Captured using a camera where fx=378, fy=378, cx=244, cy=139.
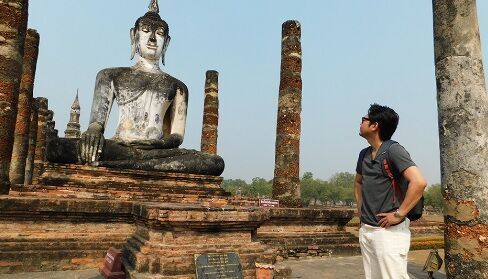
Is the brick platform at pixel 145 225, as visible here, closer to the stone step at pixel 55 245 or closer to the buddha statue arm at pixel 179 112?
the stone step at pixel 55 245

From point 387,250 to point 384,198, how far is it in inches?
13.9

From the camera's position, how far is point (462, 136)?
4230 millimetres

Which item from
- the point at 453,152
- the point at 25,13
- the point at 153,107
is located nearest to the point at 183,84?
the point at 153,107

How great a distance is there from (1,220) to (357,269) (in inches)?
190

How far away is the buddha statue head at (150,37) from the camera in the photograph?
8.52 meters

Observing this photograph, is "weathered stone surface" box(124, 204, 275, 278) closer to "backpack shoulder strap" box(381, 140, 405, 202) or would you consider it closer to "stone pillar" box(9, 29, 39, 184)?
"backpack shoulder strap" box(381, 140, 405, 202)

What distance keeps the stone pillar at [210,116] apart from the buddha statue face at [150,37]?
8512 millimetres

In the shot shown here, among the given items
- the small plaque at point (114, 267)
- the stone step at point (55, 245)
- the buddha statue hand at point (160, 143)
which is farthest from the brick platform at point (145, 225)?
the buddha statue hand at point (160, 143)

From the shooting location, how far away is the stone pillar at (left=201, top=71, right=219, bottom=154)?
1720cm

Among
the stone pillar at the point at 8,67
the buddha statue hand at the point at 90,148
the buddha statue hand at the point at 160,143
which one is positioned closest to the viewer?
the buddha statue hand at the point at 90,148

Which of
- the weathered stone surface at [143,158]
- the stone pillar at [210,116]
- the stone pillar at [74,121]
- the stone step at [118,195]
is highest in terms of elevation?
the stone pillar at [74,121]

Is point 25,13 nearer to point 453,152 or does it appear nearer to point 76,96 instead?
point 453,152

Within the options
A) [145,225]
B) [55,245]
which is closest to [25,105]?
[55,245]

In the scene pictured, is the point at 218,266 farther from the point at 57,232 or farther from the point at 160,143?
the point at 160,143
